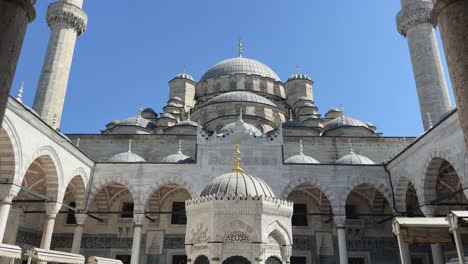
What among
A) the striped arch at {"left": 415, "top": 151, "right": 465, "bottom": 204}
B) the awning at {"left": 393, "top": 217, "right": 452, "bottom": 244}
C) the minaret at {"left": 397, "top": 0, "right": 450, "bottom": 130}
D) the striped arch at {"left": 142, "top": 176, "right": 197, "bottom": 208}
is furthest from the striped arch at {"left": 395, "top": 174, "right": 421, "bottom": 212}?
the striped arch at {"left": 142, "top": 176, "right": 197, "bottom": 208}

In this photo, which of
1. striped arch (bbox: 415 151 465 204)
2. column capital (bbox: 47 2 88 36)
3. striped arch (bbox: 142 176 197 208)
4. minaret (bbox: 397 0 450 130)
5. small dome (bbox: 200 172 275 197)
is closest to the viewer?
small dome (bbox: 200 172 275 197)

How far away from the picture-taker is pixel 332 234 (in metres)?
13.6

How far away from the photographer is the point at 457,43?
6.82 feet

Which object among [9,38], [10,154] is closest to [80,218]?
[10,154]

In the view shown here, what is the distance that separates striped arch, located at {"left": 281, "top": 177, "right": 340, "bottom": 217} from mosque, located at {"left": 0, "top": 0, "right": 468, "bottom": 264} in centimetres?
3

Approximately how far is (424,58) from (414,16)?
74.5 inches

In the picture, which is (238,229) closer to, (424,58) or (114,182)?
(114,182)

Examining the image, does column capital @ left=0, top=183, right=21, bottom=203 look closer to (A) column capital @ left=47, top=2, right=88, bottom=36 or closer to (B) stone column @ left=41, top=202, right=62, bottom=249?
(B) stone column @ left=41, top=202, right=62, bottom=249

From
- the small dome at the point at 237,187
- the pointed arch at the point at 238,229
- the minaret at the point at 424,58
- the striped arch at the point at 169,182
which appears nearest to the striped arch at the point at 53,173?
the striped arch at the point at 169,182

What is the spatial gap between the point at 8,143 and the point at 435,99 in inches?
534

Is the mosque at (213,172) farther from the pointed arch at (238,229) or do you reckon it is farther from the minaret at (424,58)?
the pointed arch at (238,229)

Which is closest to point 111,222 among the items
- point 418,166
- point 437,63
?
point 418,166

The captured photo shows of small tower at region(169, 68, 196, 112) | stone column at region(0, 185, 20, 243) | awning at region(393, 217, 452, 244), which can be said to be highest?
small tower at region(169, 68, 196, 112)

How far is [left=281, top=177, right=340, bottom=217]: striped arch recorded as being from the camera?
1195 cm
